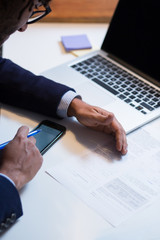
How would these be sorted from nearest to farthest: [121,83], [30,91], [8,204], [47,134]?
1. [8,204]
2. [47,134]
3. [30,91]
4. [121,83]

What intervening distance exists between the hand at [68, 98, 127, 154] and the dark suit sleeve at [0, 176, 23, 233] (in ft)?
1.08

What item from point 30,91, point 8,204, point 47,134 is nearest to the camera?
point 8,204

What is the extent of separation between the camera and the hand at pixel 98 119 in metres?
1.02

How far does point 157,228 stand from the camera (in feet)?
2.69

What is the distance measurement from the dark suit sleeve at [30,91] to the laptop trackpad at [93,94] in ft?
0.30

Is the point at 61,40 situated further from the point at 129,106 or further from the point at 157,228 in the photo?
the point at 157,228

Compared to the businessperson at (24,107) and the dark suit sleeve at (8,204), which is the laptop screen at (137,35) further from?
the dark suit sleeve at (8,204)

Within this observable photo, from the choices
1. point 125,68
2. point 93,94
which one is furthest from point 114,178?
point 125,68

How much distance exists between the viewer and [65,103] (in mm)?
1107

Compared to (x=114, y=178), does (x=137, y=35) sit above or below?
above

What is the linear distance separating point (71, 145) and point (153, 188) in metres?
0.26

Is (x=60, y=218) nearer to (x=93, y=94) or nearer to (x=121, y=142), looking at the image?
(x=121, y=142)

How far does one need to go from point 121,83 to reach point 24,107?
362 millimetres

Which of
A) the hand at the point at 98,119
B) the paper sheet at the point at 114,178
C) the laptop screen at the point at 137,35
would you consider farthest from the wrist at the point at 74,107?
the laptop screen at the point at 137,35
